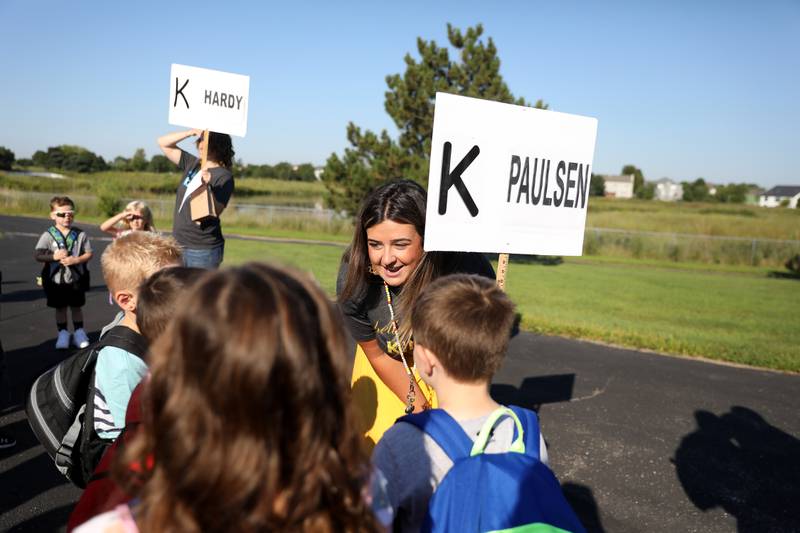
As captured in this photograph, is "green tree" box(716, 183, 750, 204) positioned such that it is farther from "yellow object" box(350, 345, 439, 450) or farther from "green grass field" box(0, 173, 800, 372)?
"yellow object" box(350, 345, 439, 450)

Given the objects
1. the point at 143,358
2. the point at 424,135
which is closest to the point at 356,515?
the point at 143,358

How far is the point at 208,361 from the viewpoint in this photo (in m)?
1.13

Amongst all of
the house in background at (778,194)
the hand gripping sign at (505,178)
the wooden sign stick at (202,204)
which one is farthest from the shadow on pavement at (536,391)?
the house in background at (778,194)

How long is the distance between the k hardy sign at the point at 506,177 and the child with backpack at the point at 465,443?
2.73ft

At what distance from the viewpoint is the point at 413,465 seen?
173 centimetres

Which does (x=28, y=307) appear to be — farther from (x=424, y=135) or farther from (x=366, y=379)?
(x=424, y=135)

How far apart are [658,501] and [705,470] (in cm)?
75

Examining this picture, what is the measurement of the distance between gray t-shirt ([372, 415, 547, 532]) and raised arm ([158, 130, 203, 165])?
14.3 ft

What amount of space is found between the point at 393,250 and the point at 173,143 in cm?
342

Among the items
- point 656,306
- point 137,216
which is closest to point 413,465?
point 137,216

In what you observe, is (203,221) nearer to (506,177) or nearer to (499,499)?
(506,177)

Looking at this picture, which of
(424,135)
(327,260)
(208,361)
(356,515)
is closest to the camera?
(208,361)

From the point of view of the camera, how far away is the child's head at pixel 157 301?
2.07 meters

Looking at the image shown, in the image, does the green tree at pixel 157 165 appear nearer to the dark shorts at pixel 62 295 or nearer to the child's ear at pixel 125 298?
the dark shorts at pixel 62 295
